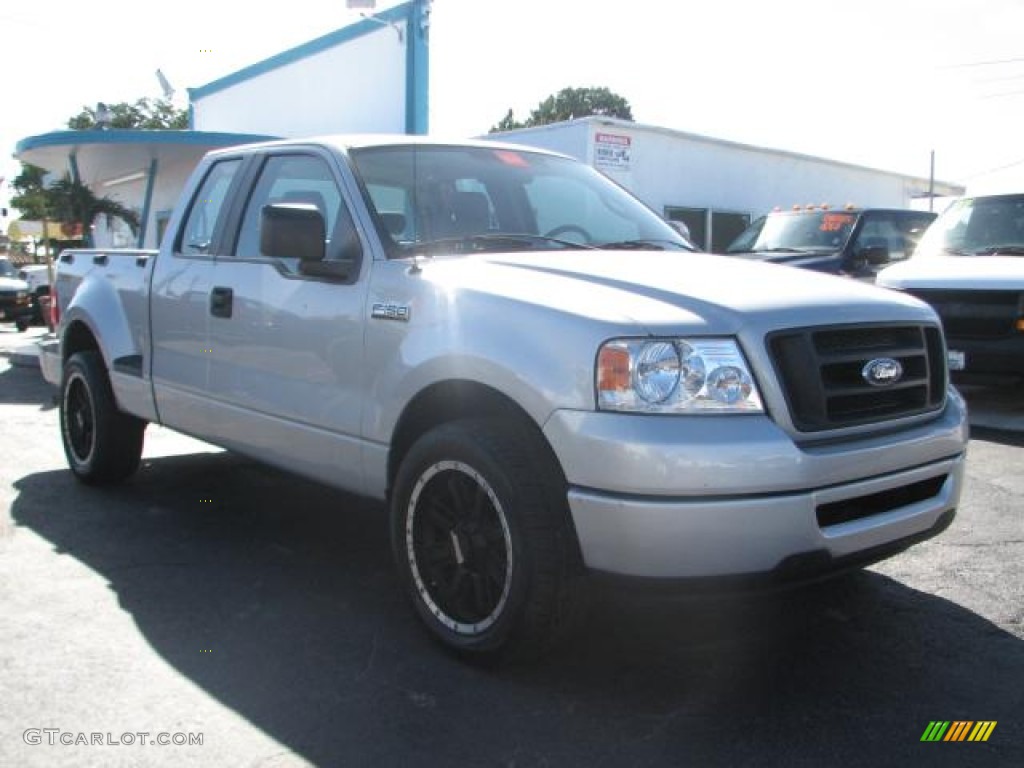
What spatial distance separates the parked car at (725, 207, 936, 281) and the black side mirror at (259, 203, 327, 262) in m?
7.07

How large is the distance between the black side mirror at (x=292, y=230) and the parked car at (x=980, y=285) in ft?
18.9

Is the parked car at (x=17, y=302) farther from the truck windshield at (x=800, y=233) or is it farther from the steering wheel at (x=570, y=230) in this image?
the steering wheel at (x=570, y=230)

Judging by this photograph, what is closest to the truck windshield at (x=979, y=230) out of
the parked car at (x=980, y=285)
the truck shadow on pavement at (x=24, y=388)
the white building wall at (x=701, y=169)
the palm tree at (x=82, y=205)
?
the parked car at (x=980, y=285)

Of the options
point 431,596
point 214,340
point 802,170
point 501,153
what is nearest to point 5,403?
point 214,340

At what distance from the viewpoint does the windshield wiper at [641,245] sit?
13.6ft

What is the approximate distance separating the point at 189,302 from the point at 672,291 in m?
2.69

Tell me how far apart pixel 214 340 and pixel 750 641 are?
2747 millimetres

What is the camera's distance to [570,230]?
168 inches

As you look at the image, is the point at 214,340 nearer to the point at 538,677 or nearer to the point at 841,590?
the point at 538,677

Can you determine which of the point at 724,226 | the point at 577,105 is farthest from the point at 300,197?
the point at 577,105

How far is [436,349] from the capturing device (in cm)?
332

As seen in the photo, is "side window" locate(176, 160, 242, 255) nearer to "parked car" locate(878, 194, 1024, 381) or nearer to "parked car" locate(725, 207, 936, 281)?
"parked car" locate(878, 194, 1024, 381)

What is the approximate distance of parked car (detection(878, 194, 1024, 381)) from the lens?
746cm

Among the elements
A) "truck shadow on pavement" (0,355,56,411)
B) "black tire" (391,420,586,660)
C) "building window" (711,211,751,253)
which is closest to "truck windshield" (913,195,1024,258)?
"black tire" (391,420,586,660)
